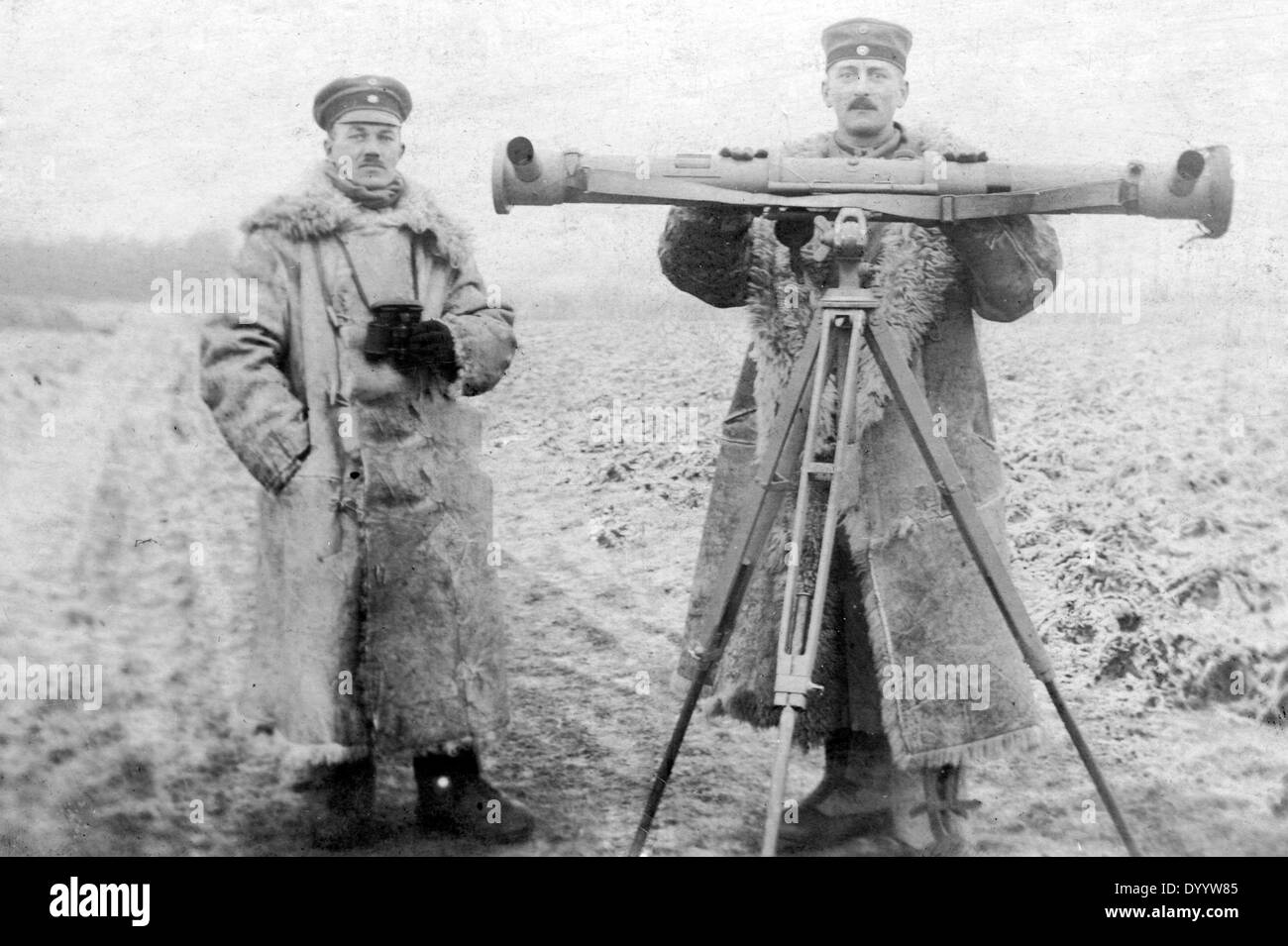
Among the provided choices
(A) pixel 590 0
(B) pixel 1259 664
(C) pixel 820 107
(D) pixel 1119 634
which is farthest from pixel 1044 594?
(A) pixel 590 0

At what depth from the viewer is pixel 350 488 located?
12.6 feet

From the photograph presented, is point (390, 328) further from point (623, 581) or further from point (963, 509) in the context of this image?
point (963, 509)

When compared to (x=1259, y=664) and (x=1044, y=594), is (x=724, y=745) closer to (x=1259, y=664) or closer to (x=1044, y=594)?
(x=1044, y=594)

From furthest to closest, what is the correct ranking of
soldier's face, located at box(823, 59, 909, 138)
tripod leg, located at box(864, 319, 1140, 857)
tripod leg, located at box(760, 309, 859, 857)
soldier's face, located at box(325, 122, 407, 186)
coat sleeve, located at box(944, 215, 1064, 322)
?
soldier's face, located at box(325, 122, 407, 186) < soldier's face, located at box(823, 59, 909, 138) < coat sleeve, located at box(944, 215, 1064, 322) < tripod leg, located at box(864, 319, 1140, 857) < tripod leg, located at box(760, 309, 859, 857)

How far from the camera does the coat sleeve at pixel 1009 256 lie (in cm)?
371

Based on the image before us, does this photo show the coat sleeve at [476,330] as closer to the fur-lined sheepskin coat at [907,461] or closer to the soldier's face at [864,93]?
the fur-lined sheepskin coat at [907,461]

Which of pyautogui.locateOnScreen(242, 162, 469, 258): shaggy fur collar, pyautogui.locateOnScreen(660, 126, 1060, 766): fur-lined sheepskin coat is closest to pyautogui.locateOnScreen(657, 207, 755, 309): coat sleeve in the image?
pyautogui.locateOnScreen(660, 126, 1060, 766): fur-lined sheepskin coat

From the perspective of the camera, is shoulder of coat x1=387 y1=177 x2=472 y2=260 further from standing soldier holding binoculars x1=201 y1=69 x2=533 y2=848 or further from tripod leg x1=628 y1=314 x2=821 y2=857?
tripod leg x1=628 y1=314 x2=821 y2=857

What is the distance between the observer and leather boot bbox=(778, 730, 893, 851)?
394 centimetres

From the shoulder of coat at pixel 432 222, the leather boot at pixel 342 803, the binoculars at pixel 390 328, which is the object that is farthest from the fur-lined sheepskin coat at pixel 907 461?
the leather boot at pixel 342 803

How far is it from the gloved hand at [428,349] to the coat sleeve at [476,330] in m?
0.02

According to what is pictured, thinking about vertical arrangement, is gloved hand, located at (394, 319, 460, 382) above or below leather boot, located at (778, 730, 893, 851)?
above

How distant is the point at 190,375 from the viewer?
418 centimetres

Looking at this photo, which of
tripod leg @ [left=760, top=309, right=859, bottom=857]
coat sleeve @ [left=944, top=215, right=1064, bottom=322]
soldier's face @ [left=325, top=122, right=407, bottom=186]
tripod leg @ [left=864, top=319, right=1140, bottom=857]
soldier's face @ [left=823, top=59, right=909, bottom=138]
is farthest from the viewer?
soldier's face @ [left=325, top=122, right=407, bottom=186]
